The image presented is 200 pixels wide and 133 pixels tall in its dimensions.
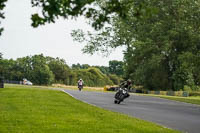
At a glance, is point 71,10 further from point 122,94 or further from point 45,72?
point 45,72

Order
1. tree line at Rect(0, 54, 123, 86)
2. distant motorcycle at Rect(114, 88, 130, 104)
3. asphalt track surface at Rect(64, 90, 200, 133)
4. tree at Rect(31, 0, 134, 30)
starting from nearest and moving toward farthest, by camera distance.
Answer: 1. tree at Rect(31, 0, 134, 30)
2. asphalt track surface at Rect(64, 90, 200, 133)
3. distant motorcycle at Rect(114, 88, 130, 104)
4. tree line at Rect(0, 54, 123, 86)

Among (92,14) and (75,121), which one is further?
(75,121)

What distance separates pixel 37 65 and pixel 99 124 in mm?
122507

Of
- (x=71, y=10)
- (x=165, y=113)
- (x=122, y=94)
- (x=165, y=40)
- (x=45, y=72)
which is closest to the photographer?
(x=71, y=10)

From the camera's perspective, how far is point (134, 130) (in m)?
10.8

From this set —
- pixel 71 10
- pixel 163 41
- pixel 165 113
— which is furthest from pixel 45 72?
pixel 71 10

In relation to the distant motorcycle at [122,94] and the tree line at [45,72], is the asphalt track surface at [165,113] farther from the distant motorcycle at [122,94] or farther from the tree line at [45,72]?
the tree line at [45,72]

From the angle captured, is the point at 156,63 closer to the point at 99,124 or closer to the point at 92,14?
the point at 99,124

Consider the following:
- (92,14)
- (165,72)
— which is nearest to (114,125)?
(92,14)

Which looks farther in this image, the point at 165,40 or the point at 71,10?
the point at 165,40

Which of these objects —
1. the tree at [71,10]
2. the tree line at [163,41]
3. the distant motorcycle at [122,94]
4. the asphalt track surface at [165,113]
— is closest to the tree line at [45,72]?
the tree line at [163,41]

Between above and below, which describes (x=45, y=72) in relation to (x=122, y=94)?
above

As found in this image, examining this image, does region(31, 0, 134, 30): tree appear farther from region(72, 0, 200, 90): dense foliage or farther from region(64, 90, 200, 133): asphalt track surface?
region(72, 0, 200, 90): dense foliage

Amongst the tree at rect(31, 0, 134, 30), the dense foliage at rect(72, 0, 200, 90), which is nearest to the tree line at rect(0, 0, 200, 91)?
the dense foliage at rect(72, 0, 200, 90)
